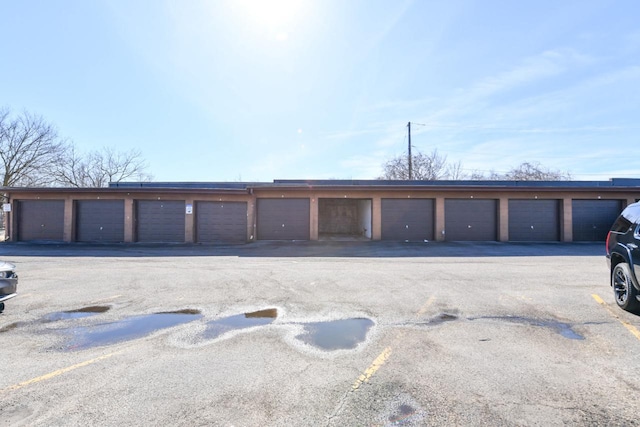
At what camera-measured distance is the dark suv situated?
17.2 ft

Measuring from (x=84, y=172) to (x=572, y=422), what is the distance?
5230 centimetres

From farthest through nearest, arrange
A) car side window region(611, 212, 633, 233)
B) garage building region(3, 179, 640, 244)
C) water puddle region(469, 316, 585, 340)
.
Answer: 1. garage building region(3, 179, 640, 244)
2. car side window region(611, 212, 633, 233)
3. water puddle region(469, 316, 585, 340)

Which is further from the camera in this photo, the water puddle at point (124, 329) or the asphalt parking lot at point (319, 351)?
the water puddle at point (124, 329)

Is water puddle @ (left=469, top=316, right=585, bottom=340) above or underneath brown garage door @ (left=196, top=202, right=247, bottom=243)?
underneath

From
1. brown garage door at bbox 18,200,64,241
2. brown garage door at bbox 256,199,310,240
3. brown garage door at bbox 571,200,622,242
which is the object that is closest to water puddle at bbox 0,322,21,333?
brown garage door at bbox 256,199,310,240

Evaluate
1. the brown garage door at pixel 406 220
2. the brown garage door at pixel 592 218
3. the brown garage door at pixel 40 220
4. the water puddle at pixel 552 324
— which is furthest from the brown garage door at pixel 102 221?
the brown garage door at pixel 592 218

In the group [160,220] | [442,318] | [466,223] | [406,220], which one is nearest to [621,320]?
[442,318]

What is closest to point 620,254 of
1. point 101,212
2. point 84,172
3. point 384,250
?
point 384,250

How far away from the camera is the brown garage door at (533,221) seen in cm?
1958

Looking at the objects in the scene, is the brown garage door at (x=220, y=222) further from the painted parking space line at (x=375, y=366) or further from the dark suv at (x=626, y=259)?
the dark suv at (x=626, y=259)

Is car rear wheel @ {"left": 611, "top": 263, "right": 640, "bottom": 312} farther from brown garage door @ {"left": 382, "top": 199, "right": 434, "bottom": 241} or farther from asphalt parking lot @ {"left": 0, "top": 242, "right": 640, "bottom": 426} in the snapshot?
brown garage door @ {"left": 382, "top": 199, "right": 434, "bottom": 241}

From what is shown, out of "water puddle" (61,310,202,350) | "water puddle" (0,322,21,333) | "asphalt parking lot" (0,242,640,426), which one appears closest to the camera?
"asphalt parking lot" (0,242,640,426)

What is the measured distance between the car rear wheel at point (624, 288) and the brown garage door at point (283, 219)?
15079mm

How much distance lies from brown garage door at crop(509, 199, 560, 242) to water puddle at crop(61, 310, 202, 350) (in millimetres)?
19901
